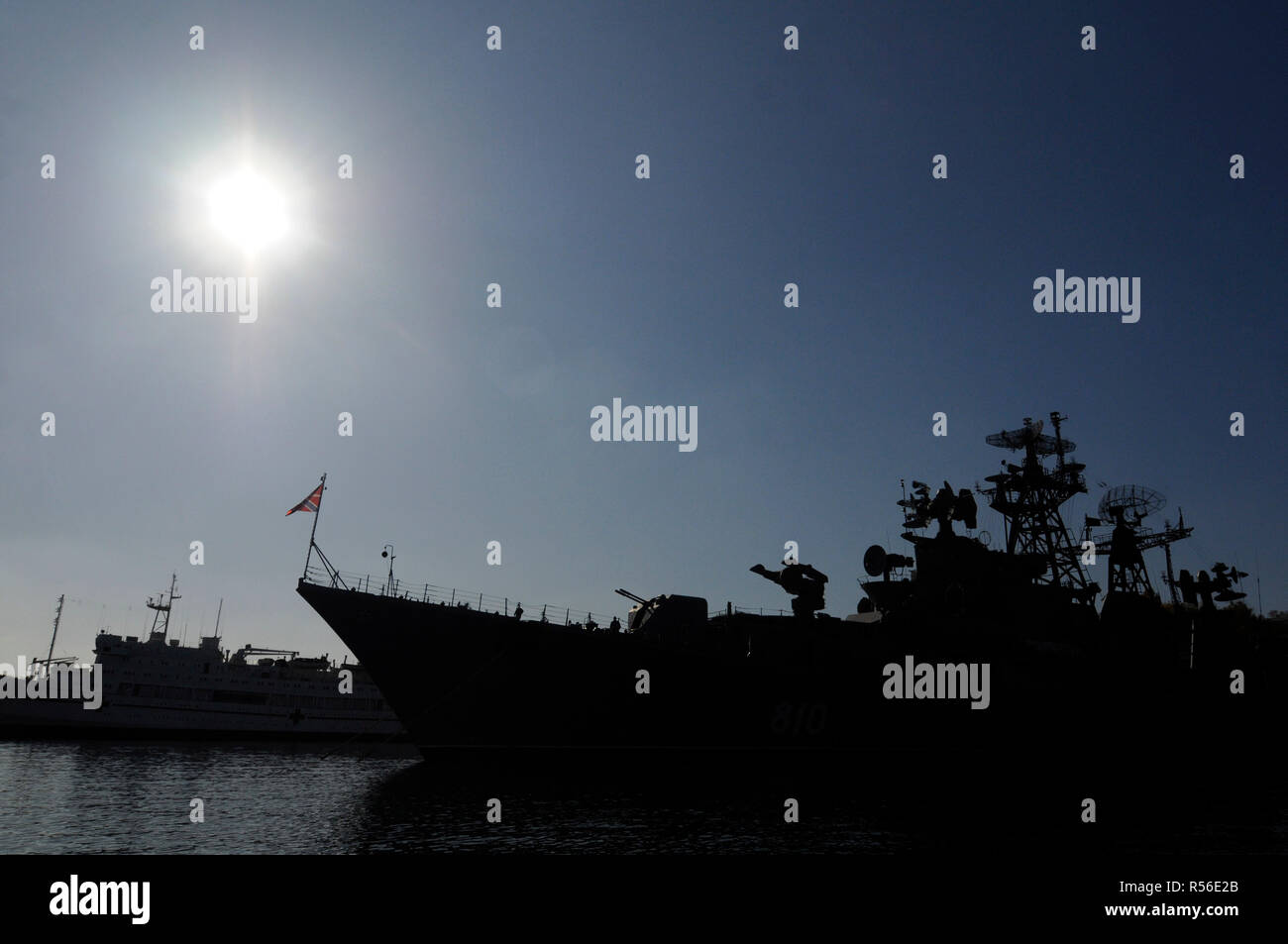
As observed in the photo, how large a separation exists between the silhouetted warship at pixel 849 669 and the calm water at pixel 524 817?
2.64 m

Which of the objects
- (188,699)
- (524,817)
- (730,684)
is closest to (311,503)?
(524,817)

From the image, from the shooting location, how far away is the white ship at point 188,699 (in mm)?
58438

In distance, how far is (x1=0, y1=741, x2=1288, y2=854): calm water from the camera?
2034 centimetres

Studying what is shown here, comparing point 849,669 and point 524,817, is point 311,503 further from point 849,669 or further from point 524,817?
point 849,669

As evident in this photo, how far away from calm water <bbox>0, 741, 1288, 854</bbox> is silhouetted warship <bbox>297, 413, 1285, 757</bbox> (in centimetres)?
264

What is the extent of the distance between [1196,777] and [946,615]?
1532 cm

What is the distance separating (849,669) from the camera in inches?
1315

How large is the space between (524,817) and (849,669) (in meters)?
16.8

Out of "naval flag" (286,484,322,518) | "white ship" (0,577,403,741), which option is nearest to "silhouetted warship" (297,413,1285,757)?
"naval flag" (286,484,322,518)

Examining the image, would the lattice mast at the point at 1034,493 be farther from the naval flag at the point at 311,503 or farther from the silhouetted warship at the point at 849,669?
the naval flag at the point at 311,503
